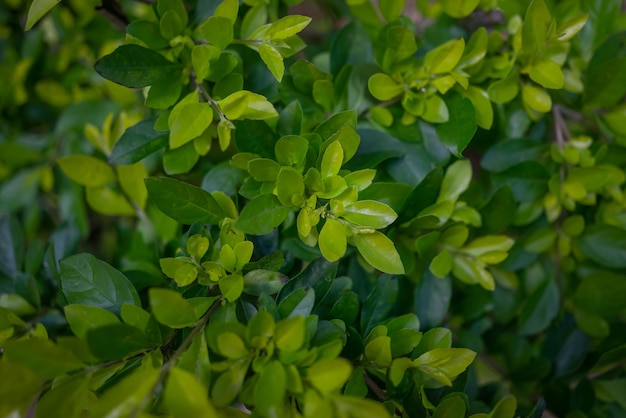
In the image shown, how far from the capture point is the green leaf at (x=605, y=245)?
74 cm

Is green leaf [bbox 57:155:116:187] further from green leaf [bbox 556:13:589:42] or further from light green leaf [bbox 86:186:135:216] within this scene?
green leaf [bbox 556:13:589:42]

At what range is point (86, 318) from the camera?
56cm

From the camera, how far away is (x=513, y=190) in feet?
2.47

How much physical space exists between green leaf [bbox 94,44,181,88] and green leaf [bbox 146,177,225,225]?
127 millimetres

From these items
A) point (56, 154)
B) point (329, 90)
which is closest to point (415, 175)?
point (329, 90)

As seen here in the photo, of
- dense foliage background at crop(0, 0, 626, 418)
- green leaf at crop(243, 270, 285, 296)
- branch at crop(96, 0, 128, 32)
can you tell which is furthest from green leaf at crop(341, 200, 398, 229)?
branch at crop(96, 0, 128, 32)

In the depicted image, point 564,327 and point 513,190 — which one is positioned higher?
point 513,190

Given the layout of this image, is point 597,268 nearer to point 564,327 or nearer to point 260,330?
point 564,327

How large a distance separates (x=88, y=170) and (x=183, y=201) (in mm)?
263

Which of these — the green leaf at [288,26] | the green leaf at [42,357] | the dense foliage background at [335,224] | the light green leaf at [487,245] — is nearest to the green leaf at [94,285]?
the dense foliage background at [335,224]

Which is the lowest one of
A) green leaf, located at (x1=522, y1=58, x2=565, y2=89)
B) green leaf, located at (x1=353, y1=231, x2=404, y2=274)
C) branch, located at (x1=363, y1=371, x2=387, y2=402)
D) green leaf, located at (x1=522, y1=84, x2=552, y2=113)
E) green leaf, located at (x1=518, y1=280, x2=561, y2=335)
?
green leaf, located at (x1=518, y1=280, x2=561, y2=335)

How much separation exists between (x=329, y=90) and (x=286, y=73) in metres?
0.06

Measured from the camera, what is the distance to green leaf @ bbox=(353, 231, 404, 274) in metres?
0.56

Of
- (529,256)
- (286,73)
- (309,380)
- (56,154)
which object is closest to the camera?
(309,380)
